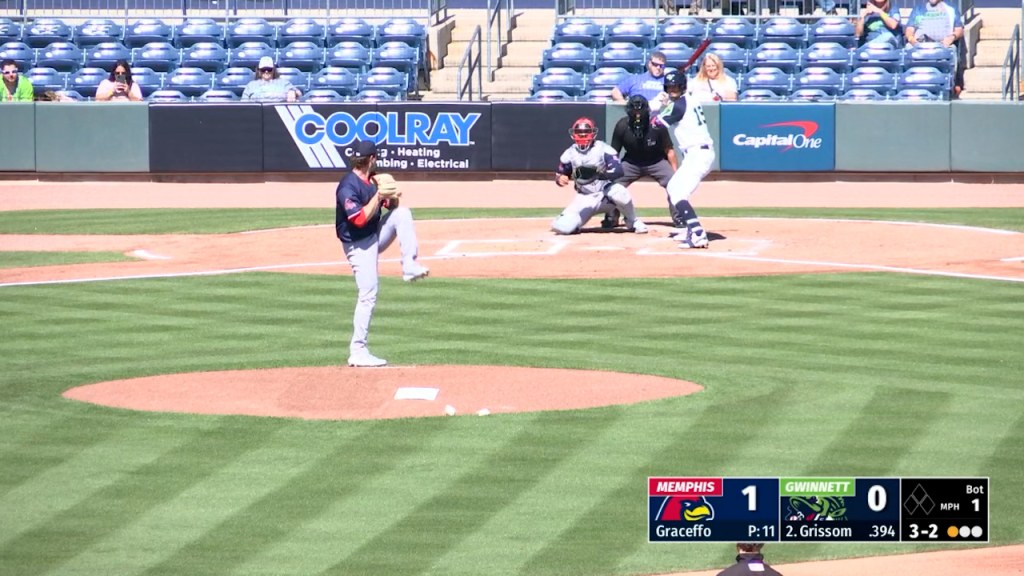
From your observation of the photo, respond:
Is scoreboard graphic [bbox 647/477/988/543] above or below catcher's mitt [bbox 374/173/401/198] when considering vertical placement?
below

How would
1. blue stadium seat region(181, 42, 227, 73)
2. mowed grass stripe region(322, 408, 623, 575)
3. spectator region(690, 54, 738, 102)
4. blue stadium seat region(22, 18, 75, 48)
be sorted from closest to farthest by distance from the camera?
mowed grass stripe region(322, 408, 623, 575) < spectator region(690, 54, 738, 102) < blue stadium seat region(181, 42, 227, 73) < blue stadium seat region(22, 18, 75, 48)

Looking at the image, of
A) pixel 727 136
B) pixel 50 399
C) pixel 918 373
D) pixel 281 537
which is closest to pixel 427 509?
pixel 281 537

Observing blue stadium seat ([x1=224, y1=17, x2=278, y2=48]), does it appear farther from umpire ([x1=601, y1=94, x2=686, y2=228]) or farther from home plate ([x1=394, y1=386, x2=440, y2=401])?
home plate ([x1=394, y1=386, x2=440, y2=401])

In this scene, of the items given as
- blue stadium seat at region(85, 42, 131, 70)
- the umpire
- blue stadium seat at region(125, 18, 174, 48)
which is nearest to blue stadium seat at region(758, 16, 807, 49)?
the umpire

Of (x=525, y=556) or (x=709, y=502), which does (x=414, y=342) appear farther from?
(x=709, y=502)

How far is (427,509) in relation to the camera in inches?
361

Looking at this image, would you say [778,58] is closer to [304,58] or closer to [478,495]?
[304,58]

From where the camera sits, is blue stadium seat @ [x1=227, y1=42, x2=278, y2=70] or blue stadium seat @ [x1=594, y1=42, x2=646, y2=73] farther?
blue stadium seat @ [x1=227, y1=42, x2=278, y2=70]

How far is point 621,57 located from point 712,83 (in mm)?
4114

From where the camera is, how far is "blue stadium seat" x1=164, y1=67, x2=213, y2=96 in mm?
29578

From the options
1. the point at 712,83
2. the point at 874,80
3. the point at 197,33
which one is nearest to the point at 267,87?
the point at 197,33


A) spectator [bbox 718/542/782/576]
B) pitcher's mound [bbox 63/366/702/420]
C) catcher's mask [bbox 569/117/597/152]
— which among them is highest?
catcher's mask [bbox 569/117/597/152]

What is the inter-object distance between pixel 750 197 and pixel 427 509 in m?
16.6

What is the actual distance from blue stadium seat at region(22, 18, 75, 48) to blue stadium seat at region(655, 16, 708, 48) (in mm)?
11143
